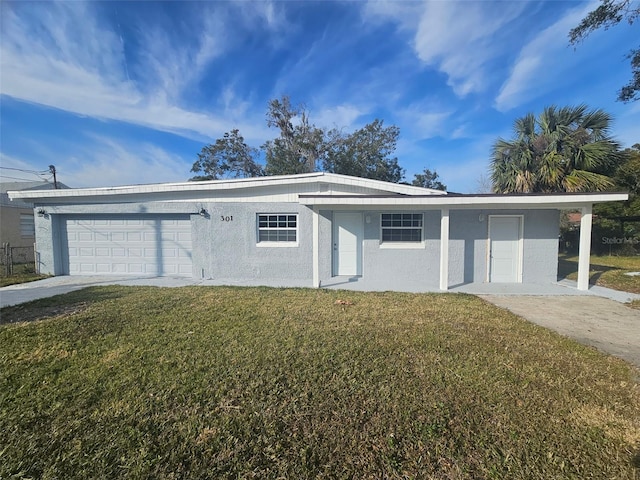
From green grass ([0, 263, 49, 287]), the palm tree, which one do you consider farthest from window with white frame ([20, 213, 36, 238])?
the palm tree

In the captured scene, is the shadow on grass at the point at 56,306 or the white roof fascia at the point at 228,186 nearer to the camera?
the shadow on grass at the point at 56,306

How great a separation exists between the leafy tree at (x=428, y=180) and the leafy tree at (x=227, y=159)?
15.9 meters

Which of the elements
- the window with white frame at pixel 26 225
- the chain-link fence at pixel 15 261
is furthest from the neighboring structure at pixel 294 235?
the window with white frame at pixel 26 225

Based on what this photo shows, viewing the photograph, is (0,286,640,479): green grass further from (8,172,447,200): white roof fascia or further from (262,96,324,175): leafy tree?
(262,96,324,175): leafy tree

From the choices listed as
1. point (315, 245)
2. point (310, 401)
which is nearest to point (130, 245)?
point (315, 245)

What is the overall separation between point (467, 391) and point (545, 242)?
8.26 metres

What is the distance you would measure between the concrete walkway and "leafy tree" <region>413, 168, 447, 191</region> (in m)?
21.5

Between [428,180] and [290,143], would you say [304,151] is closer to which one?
[290,143]

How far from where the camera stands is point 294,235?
9.91 meters

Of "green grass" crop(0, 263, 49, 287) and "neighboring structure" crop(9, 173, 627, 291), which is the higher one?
"neighboring structure" crop(9, 173, 627, 291)

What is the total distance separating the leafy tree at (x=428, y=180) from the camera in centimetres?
2905

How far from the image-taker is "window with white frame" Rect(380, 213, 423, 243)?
945 centimetres

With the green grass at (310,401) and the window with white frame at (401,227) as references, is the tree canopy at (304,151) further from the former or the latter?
the green grass at (310,401)

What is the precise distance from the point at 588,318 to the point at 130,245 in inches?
530
